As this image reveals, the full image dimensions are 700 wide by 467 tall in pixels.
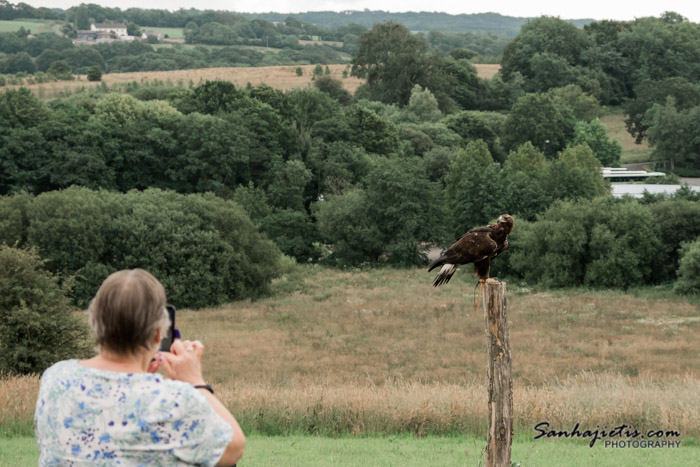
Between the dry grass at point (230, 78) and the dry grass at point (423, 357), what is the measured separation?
212 ft

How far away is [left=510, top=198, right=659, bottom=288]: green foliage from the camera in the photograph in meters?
50.6

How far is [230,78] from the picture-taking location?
4966 inches

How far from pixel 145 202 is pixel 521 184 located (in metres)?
28.7

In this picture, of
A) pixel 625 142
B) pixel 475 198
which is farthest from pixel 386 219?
pixel 625 142

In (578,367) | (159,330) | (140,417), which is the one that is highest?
(159,330)

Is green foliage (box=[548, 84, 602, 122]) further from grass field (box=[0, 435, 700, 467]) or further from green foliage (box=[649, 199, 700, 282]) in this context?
grass field (box=[0, 435, 700, 467])

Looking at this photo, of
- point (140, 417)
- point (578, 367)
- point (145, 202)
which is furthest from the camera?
point (145, 202)

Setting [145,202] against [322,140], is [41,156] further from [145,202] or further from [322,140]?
[322,140]

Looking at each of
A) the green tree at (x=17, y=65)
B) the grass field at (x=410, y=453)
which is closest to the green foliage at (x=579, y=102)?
the green tree at (x=17, y=65)

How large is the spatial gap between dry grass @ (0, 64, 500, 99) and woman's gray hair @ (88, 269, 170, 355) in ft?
350

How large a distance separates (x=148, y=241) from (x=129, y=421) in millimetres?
45778

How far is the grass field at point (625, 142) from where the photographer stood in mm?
102188

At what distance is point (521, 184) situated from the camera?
61.6 meters

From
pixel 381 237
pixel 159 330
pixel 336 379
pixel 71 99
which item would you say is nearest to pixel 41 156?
pixel 71 99
